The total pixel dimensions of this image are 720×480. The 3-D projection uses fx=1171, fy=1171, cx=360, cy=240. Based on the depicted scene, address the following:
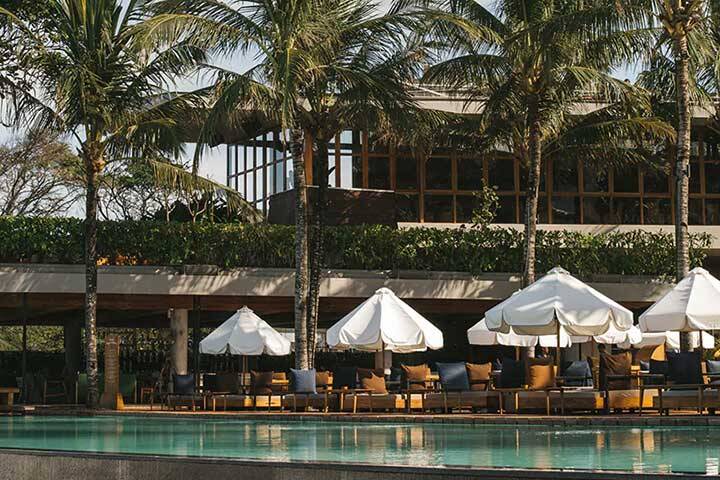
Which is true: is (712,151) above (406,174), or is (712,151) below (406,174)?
above

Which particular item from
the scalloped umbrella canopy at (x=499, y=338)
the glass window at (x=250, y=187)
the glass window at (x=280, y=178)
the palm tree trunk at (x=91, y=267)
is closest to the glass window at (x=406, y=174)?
the glass window at (x=280, y=178)

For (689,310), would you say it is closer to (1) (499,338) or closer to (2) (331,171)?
(1) (499,338)

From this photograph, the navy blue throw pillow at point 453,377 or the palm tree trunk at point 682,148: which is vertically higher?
the palm tree trunk at point 682,148

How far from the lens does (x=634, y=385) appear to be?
17.3 m

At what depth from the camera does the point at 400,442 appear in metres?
13.0

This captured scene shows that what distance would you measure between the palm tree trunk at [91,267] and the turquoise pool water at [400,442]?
→ 4.35 meters

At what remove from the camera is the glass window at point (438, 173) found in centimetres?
3017

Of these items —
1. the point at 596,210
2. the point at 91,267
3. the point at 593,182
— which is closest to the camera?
the point at 91,267

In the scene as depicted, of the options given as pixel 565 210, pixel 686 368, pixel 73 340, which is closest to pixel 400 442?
pixel 686 368

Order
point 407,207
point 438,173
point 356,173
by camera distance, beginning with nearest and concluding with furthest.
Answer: point 356,173 < point 407,207 < point 438,173

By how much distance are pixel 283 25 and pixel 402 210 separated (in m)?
10.1

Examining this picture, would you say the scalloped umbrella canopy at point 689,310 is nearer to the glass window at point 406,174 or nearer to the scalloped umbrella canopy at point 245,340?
the scalloped umbrella canopy at point 245,340

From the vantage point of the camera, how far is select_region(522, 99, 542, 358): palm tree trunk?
23109mm

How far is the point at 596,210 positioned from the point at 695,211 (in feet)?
9.05
